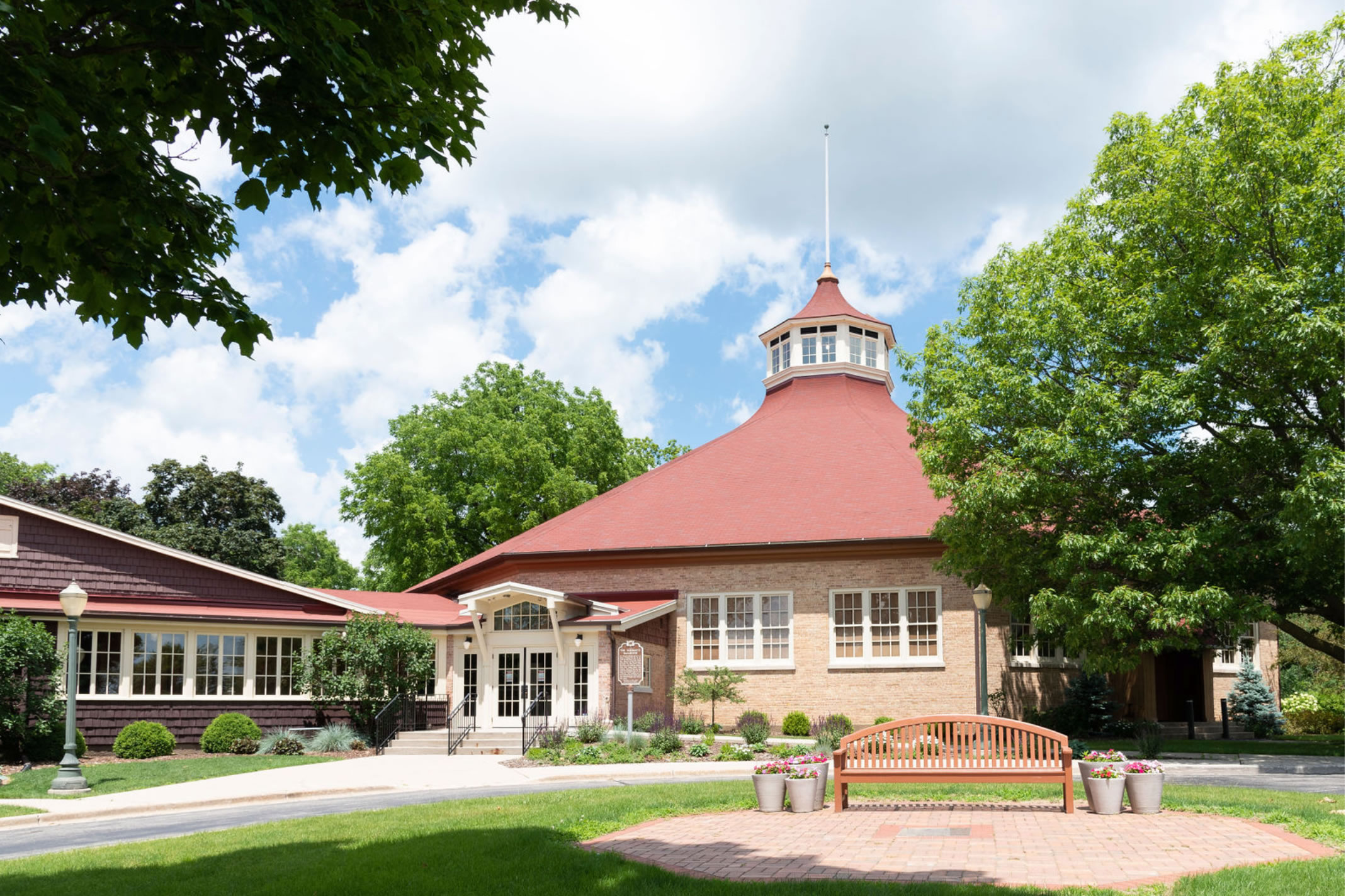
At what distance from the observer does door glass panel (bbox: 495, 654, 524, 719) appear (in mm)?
28031

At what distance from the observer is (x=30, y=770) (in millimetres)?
20938

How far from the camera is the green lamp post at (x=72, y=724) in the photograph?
57.9 ft

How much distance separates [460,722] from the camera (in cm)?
2834

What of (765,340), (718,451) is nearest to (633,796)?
(718,451)

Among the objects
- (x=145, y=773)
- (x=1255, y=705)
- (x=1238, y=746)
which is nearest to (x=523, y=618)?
(x=145, y=773)

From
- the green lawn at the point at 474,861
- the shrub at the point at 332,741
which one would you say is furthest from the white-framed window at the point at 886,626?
the green lawn at the point at 474,861

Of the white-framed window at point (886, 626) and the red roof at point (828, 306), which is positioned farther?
the red roof at point (828, 306)

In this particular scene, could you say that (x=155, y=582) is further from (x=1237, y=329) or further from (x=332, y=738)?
(x=1237, y=329)

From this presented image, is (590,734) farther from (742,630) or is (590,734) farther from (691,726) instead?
(742,630)

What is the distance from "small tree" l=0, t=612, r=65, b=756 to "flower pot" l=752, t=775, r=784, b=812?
16.7 m

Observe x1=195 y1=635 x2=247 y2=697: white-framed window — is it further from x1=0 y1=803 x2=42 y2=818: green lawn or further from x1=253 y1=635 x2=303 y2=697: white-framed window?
x1=0 y1=803 x2=42 y2=818: green lawn

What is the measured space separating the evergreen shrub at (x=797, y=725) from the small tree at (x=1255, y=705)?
40.0 feet

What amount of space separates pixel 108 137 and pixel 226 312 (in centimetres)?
129

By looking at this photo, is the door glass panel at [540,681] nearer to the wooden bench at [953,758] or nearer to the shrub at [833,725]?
the shrub at [833,725]
